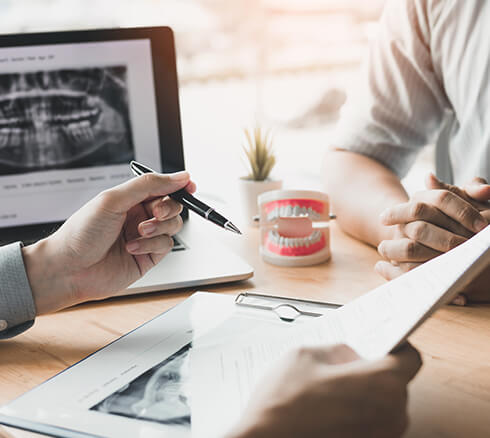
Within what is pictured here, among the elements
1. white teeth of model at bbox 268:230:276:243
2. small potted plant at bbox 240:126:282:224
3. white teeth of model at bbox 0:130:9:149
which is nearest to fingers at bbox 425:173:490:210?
white teeth of model at bbox 268:230:276:243

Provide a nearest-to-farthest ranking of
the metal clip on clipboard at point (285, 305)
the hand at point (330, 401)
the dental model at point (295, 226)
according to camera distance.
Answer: the hand at point (330, 401) → the metal clip on clipboard at point (285, 305) → the dental model at point (295, 226)

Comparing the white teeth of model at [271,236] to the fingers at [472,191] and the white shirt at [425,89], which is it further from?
the white shirt at [425,89]

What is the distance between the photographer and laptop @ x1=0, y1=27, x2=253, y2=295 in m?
0.99

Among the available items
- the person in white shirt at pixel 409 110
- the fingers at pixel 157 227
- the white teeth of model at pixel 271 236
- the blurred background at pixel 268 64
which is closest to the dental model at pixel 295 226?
the white teeth of model at pixel 271 236

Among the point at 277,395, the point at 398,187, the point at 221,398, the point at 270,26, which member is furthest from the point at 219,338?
the point at 270,26

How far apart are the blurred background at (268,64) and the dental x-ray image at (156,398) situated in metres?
1.77

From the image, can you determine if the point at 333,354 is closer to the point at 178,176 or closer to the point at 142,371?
the point at 142,371

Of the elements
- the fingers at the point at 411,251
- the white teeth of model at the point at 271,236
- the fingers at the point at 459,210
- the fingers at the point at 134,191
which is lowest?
the white teeth of model at the point at 271,236

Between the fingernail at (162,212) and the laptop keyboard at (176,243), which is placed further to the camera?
the laptop keyboard at (176,243)

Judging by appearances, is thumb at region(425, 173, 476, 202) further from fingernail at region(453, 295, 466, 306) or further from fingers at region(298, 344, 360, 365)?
fingers at region(298, 344, 360, 365)

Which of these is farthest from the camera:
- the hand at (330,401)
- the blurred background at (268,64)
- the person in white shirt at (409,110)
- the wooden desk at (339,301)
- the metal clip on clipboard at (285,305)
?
the blurred background at (268,64)

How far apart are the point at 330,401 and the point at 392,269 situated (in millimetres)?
446

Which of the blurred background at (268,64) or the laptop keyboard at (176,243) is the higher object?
the blurred background at (268,64)

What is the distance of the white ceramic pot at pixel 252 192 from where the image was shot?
3.68 feet
